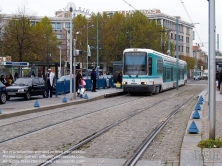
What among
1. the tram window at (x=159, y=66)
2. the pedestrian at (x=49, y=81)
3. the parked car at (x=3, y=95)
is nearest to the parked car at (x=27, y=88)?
the pedestrian at (x=49, y=81)

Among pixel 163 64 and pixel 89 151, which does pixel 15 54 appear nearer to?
pixel 163 64

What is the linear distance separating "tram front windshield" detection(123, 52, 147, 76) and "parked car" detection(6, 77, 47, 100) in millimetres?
5991

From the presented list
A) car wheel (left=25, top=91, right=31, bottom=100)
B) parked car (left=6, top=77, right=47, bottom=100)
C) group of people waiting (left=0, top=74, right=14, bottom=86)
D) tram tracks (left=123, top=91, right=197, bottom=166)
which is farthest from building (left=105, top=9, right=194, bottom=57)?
tram tracks (left=123, top=91, right=197, bottom=166)

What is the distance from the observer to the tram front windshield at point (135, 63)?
29578 millimetres

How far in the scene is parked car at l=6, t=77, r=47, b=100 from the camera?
84.7ft

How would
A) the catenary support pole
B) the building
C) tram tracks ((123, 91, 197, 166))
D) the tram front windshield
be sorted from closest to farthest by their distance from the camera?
tram tracks ((123, 91, 197, 166)) < the catenary support pole < the tram front windshield < the building

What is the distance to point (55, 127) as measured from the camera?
1364 cm

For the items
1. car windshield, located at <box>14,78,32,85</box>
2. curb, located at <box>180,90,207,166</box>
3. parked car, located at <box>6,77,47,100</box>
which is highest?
car windshield, located at <box>14,78,32,85</box>

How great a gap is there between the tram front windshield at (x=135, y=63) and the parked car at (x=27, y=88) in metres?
5.99

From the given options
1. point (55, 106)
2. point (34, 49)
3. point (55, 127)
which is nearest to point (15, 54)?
point (34, 49)

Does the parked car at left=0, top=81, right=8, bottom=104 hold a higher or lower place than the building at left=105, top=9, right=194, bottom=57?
Answer: lower

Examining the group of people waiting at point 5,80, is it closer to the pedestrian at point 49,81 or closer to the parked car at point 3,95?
the pedestrian at point 49,81

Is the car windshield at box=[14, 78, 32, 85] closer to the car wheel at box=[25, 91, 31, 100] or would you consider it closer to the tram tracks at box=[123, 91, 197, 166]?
the car wheel at box=[25, 91, 31, 100]

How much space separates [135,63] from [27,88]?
781 cm
